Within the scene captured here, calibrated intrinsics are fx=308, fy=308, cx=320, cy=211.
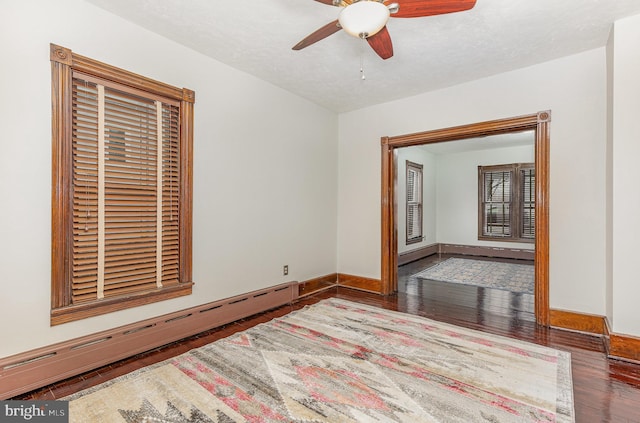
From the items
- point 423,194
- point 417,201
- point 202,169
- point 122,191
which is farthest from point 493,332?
point 423,194

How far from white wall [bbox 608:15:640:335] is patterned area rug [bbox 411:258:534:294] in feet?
6.51

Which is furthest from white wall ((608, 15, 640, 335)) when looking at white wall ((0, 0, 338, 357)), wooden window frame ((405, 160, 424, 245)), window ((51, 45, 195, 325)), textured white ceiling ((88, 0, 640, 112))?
wooden window frame ((405, 160, 424, 245))

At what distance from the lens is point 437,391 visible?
1988mm

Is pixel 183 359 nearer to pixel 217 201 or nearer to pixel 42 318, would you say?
pixel 42 318

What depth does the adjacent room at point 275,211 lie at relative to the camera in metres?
1.95

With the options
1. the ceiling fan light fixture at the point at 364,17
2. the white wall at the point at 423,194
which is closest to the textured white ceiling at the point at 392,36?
the ceiling fan light fixture at the point at 364,17

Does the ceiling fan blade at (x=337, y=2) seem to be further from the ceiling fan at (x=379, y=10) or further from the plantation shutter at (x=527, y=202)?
the plantation shutter at (x=527, y=202)

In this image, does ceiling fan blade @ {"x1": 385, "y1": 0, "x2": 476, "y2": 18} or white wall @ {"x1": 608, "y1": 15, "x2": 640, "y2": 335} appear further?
white wall @ {"x1": 608, "y1": 15, "x2": 640, "y2": 335}

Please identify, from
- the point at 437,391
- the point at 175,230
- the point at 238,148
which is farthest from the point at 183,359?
the point at 238,148

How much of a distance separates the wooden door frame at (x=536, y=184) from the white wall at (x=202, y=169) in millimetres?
865

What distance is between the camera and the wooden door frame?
3160 mm

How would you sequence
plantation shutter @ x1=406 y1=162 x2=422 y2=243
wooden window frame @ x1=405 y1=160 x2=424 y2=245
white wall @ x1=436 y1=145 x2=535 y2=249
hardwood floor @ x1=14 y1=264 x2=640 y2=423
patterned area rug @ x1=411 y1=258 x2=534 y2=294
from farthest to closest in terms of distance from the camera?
white wall @ x1=436 y1=145 x2=535 y2=249, plantation shutter @ x1=406 y1=162 x2=422 y2=243, wooden window frame @ x1=405 y1=160 x2=424 y2=245, patterned area rug @ x1=411 y1=258 x2=534 y2=294, hardwood floor @ x1=14 y1=264 x2=640 y2=423

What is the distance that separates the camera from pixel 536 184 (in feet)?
10.5

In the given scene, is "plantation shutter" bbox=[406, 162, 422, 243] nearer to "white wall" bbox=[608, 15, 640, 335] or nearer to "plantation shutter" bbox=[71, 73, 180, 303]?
"white wall" bbox=[608, 15, 640, 335]
